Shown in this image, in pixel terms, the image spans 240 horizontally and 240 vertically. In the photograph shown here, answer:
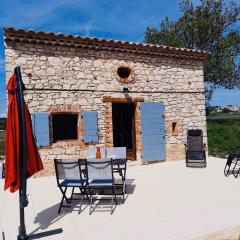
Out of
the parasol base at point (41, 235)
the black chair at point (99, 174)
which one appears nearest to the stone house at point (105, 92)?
the black chair at point (99, 174)

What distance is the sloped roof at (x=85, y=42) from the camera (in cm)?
825

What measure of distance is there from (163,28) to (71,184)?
1886 cm

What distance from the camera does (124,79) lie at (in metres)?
9.88

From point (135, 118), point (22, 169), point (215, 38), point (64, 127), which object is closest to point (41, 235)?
point (22, 169)

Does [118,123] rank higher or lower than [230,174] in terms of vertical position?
higher

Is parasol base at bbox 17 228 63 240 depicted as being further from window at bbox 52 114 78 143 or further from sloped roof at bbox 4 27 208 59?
sloped roof at bbox 4 27 208 59

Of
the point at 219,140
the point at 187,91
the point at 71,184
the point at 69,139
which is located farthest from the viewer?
the point at 219,140

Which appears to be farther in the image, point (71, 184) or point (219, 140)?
point (219, 140)

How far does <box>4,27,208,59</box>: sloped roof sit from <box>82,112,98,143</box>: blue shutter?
2228mm

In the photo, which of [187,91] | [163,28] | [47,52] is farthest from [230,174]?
[163,28]

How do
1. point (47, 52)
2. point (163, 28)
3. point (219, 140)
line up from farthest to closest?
1. point (163, 28)
2. point (219, 140)
3. point (47, 52)

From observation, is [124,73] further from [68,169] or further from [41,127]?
[68,169]

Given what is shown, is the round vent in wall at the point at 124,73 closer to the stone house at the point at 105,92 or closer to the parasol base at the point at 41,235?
the stone house at the point at 105,92

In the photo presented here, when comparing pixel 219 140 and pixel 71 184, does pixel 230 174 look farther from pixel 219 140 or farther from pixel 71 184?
pixel 219 140
